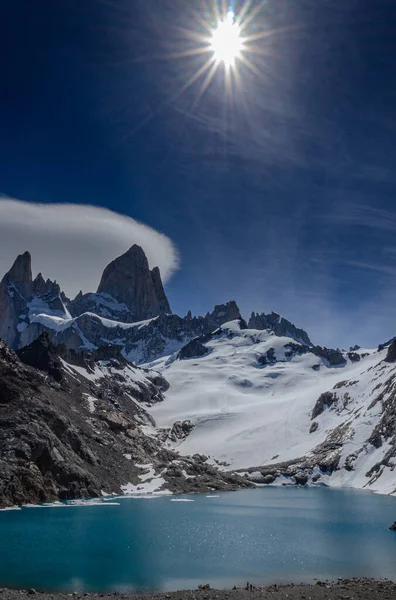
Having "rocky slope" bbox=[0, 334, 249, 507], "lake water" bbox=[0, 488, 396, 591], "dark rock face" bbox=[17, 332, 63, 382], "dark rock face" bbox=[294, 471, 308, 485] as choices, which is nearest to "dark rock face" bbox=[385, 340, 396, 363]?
"dark rock face" bbox=[294, 471, 308, 485]

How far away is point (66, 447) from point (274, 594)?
75.2 m

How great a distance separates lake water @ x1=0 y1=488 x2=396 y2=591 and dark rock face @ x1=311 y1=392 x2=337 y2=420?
10315cm

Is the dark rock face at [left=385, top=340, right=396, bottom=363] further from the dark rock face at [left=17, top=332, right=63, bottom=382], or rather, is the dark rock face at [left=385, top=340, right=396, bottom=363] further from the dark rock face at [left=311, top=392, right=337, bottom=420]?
the dark rock face at [left=17, top=332, right=63, bottom=382]

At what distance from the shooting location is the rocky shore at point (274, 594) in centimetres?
3188

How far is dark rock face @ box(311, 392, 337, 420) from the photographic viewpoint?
191 metres

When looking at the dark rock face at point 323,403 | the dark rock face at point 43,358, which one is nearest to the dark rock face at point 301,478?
the dark rock face at point 323,403

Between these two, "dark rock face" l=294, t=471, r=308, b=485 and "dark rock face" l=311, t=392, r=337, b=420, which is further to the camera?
"dark rock face" l=311, t=392, r=337, b=420

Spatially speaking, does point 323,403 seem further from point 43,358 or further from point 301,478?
point 43,358

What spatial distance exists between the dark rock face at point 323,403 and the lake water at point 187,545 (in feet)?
338

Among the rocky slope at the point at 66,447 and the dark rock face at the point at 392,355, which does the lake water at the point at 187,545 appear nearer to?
the rocky slope at the point at 66,447

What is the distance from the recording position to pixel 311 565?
4362cm

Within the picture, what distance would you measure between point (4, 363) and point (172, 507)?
47.2 m

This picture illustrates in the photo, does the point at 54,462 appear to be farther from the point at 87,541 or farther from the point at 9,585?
the point at 9,585

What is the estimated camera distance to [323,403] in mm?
193250
